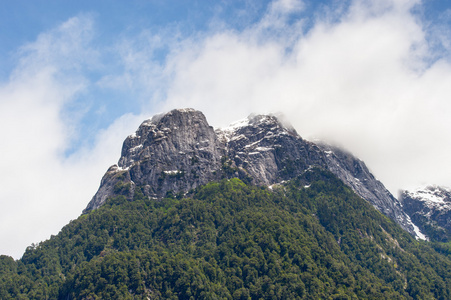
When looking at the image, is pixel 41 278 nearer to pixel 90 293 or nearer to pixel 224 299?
pixel 90 293

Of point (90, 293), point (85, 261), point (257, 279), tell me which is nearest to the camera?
point (90, 293)

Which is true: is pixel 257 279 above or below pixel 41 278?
above

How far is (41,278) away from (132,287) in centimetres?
4534

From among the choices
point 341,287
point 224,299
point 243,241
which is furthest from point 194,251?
point 341,287

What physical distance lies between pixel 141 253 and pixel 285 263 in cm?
5706

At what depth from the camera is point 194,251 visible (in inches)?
7657

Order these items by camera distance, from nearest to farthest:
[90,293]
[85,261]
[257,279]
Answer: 1. [90,293]
2. [257,279]
3. [85,261]

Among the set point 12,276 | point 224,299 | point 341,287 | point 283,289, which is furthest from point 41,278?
point 341,287

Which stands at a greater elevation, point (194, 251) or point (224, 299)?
point (194, 251)

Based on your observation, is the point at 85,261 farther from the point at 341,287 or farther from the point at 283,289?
the point at 341,287

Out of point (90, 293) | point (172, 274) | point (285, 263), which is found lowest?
point (90, 293)

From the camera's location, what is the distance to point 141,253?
180500 millimetres

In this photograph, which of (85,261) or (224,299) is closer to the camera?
(224,299)

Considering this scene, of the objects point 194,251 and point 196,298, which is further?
point 194,251
